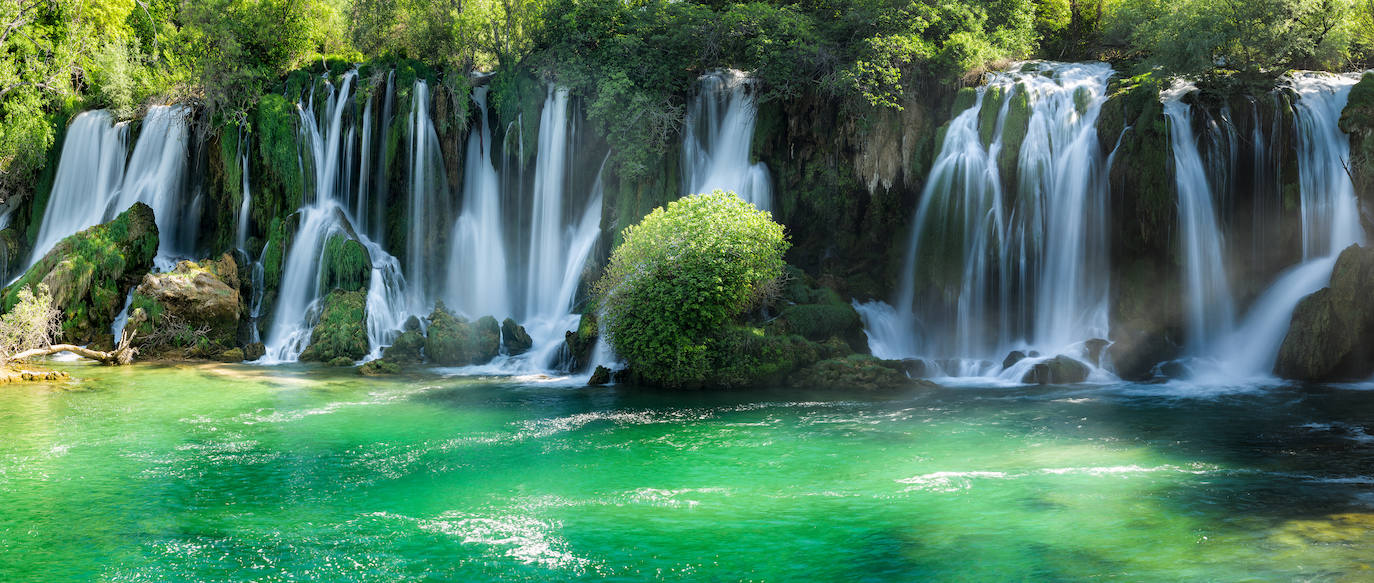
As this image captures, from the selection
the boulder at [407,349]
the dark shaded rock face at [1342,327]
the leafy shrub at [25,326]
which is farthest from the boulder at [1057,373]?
the leafy shrub at [25,326]

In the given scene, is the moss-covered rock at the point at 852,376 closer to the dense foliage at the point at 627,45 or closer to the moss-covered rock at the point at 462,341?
the dense foliage at the point at 627,45

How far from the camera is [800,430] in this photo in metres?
17.8

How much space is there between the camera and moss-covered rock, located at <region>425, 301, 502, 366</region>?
1104 inches

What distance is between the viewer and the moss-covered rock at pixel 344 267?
30922mm

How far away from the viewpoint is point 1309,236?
2319 centimetres

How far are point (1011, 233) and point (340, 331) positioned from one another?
20.2 m

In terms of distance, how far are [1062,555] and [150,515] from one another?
1164 centimetres

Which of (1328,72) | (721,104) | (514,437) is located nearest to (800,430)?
(514,437)

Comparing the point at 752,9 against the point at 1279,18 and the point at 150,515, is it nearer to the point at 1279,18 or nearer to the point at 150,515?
the point at 1279,18

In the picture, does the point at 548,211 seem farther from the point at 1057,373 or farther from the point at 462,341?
the point at 1057,373

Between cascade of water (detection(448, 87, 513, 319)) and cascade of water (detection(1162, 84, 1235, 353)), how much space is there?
20786mm

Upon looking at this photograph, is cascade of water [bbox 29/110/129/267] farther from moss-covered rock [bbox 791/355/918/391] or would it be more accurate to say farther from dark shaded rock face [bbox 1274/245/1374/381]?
dark shaded rock face [bbox 1274/245/1374/381]

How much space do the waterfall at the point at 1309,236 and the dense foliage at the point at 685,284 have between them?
11325mm

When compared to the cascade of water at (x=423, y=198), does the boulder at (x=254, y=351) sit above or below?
below
